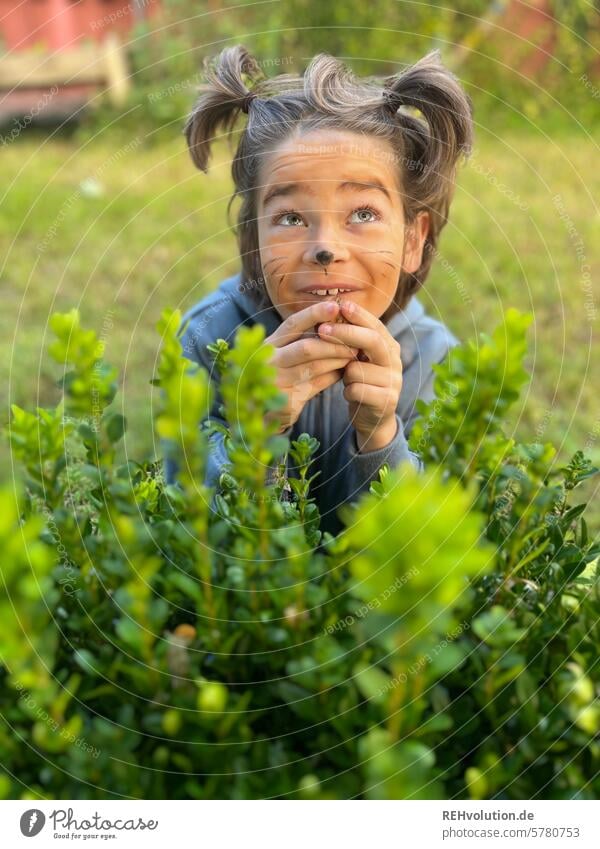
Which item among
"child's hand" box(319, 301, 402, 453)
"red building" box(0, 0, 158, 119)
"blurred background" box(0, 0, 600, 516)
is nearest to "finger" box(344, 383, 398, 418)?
"child's hand" box(319, 301, 402, 453)

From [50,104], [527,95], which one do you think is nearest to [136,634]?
[527,95]

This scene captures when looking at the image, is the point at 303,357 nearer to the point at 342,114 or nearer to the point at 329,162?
the point at 329,162

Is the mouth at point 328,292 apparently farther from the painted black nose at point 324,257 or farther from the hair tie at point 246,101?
the hair tie at point 246,101

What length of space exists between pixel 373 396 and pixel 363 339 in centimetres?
9

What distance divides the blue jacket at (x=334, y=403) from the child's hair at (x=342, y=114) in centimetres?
21

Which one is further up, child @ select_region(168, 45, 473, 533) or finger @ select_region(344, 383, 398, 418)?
child @ select_region(168, 45, 473, 533)

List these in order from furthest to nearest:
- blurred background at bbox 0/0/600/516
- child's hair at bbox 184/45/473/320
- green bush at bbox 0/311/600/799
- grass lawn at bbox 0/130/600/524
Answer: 1. blurred background at bbox 0/0/600/516
2. grass lawn at bbox 0/130/600/524
3. child's hair at bbox 184/45/473/320
4. green bush at bbox 0/311/600/799

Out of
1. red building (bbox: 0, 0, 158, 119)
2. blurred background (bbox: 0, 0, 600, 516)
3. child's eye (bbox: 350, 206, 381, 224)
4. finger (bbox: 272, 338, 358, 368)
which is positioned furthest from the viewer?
red building (bbox: 0, 0, 158, 119)

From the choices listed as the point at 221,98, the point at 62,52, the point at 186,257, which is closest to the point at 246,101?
the point at 221,98

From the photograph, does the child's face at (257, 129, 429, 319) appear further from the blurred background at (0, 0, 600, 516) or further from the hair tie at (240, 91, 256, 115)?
the blurred background at (0, 0, 600, 516)

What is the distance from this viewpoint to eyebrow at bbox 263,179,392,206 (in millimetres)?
1465
